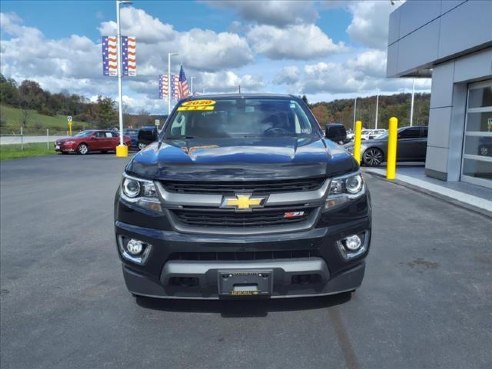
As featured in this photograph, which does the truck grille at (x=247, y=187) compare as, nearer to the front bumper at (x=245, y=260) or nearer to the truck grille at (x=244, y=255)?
the front bumper at (x=245, y=260)

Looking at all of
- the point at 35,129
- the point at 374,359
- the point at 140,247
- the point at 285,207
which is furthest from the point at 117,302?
the point at 35,129

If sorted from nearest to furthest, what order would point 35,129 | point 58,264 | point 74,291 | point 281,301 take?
point 281,301 → point 74,291 → point 58,264 → point 35,129

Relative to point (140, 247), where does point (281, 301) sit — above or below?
below

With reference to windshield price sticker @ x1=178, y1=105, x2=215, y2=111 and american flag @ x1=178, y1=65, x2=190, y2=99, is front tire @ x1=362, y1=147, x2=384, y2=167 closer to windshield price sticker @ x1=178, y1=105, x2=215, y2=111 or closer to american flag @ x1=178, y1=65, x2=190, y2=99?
windshield price sticker @ x1=178, y1=105, x2=215, y2=111

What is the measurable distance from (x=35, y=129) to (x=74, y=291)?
236ft

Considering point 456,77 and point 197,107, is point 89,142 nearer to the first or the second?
point 456,77

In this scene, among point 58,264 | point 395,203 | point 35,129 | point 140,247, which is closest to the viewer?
point 140,247

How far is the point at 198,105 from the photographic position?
4867 millimetres

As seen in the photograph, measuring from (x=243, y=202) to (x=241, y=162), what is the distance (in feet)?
0.97

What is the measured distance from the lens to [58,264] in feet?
16.3

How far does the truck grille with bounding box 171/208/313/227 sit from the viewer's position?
2.97 m

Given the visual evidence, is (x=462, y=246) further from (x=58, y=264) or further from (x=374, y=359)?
(x=58, y=264)

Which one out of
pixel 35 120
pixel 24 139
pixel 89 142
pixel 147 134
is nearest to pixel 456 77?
pixel 147 134

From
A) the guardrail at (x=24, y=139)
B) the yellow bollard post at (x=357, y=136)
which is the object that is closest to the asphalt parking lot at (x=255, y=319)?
the yellow bollard post at (x=357, y=136)
